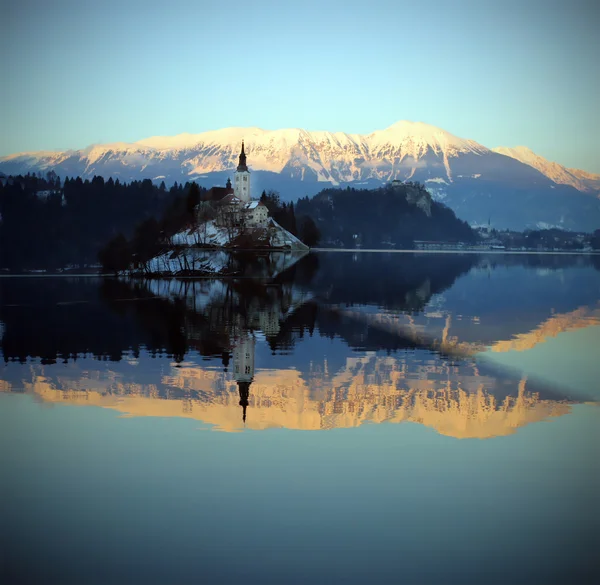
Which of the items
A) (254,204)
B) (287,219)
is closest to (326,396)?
(254,204)

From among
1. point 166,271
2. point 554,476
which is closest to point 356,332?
point 554,476

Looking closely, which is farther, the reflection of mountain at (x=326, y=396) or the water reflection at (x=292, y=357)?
the water reflection at (x=292, y=357)

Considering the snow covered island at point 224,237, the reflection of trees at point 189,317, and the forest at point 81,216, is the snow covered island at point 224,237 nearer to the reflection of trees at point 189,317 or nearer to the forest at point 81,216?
the forest at point 81,216

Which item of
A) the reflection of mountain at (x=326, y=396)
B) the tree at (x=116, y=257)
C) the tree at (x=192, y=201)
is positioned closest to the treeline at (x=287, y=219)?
the tree at (x=192, y=201)

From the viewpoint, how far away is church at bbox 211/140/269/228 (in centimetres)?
14062

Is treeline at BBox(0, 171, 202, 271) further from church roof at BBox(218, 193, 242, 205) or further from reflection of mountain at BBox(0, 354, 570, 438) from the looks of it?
reflection of mountain at BBox(0, 354, 570, 438)

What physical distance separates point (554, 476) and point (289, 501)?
5834 mm

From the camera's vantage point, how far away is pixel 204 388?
2325 centimetres

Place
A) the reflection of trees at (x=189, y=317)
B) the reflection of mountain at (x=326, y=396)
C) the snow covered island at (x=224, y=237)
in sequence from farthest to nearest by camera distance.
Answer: the snow covered island at (x=224, y=237), the reflection of trees at (x=189, y=317), the reflection of mountain at (x=326, y=396)

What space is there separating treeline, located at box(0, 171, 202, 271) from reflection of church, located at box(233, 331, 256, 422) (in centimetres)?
10692

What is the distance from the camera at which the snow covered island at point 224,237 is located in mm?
103938

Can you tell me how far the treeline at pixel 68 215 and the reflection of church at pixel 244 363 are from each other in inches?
4209

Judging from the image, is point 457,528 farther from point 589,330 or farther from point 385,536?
point 589,330

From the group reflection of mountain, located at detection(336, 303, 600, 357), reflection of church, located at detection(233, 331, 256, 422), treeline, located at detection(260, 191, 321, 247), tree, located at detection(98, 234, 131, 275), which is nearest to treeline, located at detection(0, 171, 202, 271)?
treeline, located at detection(260, 191, 321, 247)
